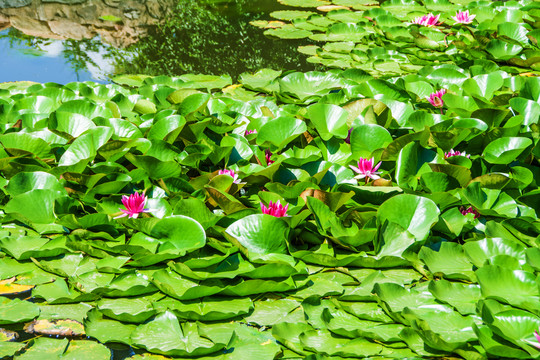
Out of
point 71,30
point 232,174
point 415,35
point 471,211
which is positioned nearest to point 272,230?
point 232,174

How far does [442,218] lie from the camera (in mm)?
2059

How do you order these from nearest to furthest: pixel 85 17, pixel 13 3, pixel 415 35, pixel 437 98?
pixel 437 98 → pixel 415 35 → pixel 85 17 → pixel 13 3

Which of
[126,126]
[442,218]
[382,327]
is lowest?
[382,327]

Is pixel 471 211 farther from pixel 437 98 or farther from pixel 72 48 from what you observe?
pixel 72 48

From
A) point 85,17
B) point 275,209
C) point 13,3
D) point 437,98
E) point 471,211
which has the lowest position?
point 471,211

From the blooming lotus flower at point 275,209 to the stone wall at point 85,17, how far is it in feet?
10.4

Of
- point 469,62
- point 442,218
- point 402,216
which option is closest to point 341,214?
point 402,216

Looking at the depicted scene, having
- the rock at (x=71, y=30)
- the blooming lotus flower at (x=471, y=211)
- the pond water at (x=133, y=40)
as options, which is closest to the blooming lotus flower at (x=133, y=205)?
the blooming lotus flower at (x=471, y=211)

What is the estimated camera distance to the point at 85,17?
5410 millimetres

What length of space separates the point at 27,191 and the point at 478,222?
1.83 metres

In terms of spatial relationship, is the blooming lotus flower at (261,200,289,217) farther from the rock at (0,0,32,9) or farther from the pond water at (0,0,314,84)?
the rock at (0,0,32,9)

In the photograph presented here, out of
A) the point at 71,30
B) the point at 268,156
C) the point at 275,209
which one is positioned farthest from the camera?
the point at 71,30

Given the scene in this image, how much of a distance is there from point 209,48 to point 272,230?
299cm

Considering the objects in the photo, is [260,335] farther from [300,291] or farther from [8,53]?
[8,53]
